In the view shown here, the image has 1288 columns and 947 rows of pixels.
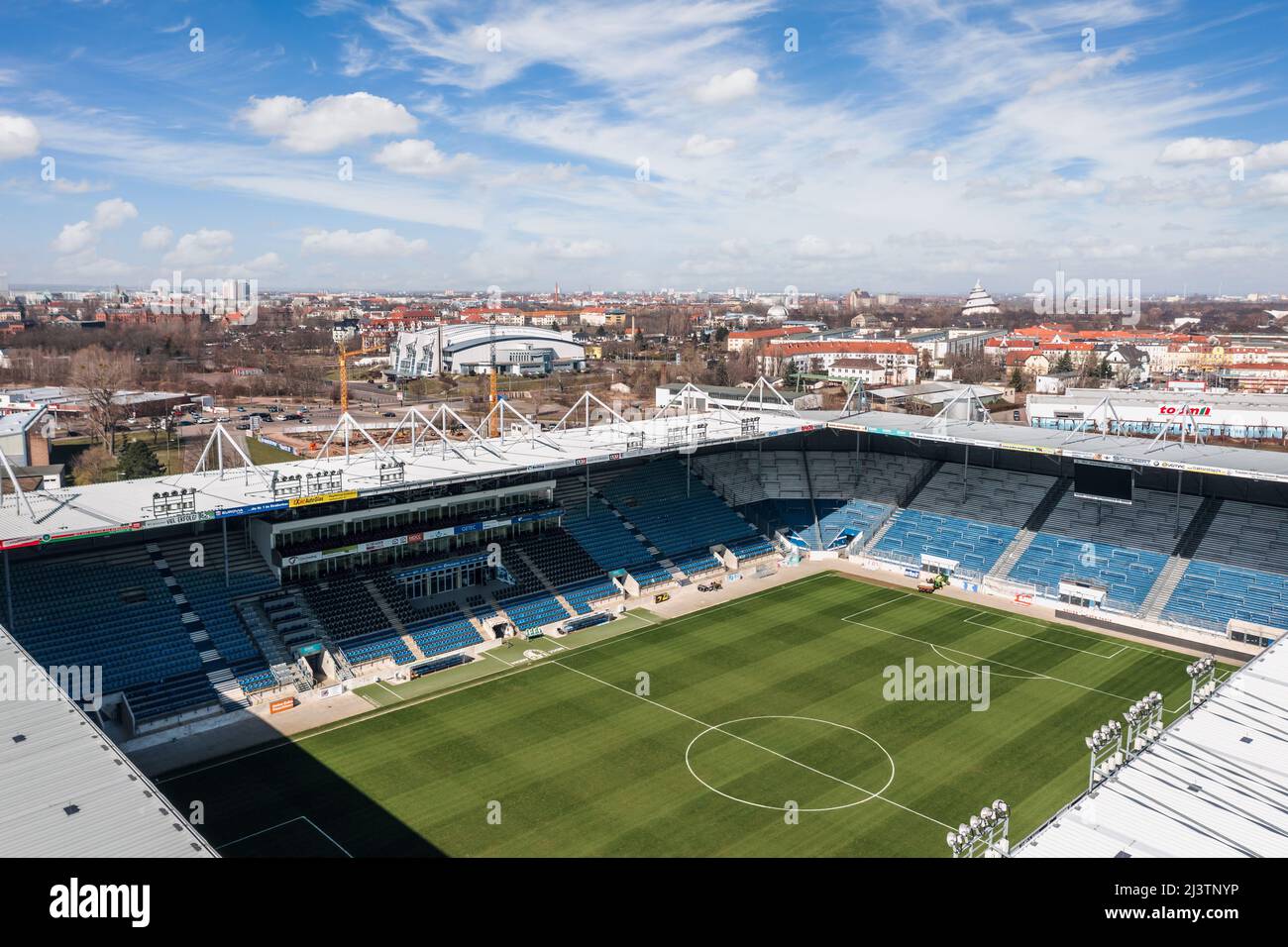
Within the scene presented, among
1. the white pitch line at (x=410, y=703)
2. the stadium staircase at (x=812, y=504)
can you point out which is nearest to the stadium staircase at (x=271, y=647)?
the white pitch line at (x=410, y=703)

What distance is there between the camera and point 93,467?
75.8 metres

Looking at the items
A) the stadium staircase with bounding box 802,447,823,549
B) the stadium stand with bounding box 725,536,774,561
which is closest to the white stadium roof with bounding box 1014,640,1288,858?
the stadium stand with bounding box 725,536,774,561

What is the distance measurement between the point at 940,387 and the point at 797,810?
90139 mm

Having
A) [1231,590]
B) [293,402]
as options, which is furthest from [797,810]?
[293,402]

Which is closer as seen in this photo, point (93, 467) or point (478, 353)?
point (93, 467)

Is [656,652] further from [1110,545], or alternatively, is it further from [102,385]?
[102,385]

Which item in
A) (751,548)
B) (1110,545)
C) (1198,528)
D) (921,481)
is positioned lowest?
(751,548)

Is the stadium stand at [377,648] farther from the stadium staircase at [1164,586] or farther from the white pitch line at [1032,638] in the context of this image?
the stadium staircase at [1164,586]

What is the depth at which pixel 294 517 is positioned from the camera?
46.0 metres

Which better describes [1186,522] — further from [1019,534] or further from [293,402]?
[293,402]

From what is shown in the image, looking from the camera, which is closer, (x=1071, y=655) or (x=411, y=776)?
(x=411, y=776)

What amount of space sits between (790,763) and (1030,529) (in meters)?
30.9

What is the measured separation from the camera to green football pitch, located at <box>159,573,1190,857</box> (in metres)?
30.6

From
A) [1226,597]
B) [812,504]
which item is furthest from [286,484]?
[1226,597]
